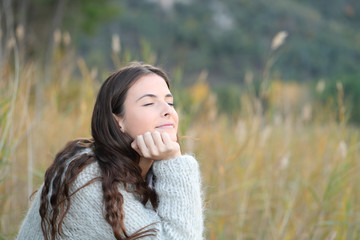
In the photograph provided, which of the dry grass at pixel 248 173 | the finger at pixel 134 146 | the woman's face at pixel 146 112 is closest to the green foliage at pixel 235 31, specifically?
the dry grass at pixel 248 173

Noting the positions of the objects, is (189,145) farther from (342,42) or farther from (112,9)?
(342,42)

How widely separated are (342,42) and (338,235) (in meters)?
22.3

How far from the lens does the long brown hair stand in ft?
3.75

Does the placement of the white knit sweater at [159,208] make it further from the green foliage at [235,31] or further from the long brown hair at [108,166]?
the green foliage at [235,31]

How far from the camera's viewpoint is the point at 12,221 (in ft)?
7.00

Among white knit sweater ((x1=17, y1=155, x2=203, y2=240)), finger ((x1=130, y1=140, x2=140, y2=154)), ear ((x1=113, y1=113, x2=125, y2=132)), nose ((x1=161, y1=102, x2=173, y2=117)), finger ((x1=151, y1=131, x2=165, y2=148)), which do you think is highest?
nose ((x1=161, y1=102, x2=173, y2=117))

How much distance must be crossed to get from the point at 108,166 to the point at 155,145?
15cm

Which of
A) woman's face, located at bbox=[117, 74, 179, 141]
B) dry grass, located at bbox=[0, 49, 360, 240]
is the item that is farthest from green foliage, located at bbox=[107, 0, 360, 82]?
woman's face, located at bbox=[117, 74, 179, 141]

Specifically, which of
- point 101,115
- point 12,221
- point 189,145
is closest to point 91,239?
point 101,115

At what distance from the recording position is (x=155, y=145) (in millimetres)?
1209

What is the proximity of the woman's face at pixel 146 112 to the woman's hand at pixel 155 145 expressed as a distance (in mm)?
47

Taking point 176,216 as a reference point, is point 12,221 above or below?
below

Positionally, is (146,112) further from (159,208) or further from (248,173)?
(248,173)

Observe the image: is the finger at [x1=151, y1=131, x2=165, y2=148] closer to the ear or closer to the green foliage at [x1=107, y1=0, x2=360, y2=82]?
the ear
